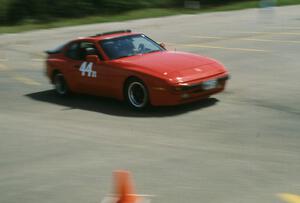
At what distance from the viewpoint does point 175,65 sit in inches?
427

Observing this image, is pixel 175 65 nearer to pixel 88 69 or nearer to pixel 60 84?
pixel 88 69

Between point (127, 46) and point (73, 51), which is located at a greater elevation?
point (127, 46)

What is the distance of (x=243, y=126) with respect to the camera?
939cm

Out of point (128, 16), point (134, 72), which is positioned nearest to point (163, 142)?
point (134, 72)

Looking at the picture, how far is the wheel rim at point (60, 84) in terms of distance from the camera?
12829 millimetres

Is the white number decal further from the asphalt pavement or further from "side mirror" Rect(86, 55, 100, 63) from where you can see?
the asphalt pavement

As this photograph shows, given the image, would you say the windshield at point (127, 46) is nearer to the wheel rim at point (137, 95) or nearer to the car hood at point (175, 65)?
the car hood at point (175, 65)

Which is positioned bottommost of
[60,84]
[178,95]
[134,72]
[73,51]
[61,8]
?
[61,8]

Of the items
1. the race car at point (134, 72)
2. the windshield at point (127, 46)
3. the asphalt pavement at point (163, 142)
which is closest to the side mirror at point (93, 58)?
the race car at point (134, 72)

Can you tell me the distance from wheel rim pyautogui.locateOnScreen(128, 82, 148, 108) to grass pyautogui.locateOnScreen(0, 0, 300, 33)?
18524 millimetres

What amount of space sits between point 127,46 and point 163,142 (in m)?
3.50

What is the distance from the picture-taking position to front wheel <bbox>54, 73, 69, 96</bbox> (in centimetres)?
1280

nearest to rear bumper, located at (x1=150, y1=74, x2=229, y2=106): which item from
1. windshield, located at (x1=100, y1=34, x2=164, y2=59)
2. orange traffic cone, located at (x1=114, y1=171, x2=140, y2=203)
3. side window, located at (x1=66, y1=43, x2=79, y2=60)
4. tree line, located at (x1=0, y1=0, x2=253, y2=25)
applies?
windshield, located at (x1=100, y1=34, x2=164, y2=59)

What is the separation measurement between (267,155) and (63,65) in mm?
6002
